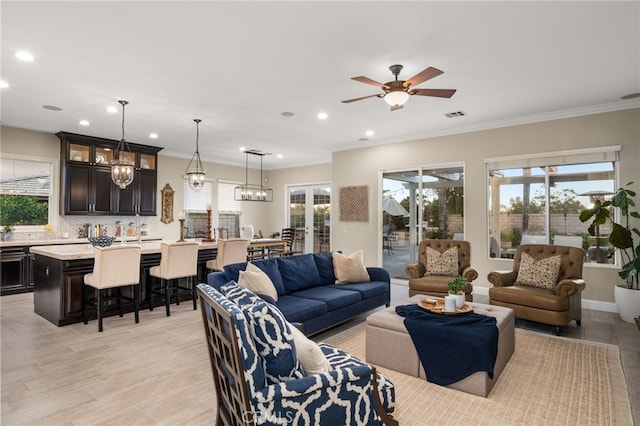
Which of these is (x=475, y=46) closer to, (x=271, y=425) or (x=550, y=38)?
(x=550, y=38)

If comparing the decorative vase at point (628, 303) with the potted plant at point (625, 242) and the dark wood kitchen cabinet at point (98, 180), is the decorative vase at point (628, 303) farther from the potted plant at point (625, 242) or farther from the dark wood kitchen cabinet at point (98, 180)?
the dark wood kitchen cabinet at point (98, 180)

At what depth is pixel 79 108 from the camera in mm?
5094

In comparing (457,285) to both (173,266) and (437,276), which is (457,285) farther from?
(173,266)

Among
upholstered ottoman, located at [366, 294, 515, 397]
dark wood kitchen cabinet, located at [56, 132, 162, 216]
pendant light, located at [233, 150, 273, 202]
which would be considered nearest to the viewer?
upholstered ottoman, located at [366, 294, 515, 397]

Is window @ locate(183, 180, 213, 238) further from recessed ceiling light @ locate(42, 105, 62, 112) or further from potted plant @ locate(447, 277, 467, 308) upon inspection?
potted plant @ locate(447, 277, 467, 308)

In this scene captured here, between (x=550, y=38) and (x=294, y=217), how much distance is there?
801 cm

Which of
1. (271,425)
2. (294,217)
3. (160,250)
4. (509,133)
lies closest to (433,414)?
(271,425)

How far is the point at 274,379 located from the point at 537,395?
2.19 meters

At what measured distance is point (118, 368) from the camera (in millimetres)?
3053

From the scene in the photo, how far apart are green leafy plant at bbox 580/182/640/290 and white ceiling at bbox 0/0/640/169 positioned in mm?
1382

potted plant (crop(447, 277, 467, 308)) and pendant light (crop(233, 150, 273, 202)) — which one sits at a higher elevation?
pendant light (crop(233, 150, 273, 202))

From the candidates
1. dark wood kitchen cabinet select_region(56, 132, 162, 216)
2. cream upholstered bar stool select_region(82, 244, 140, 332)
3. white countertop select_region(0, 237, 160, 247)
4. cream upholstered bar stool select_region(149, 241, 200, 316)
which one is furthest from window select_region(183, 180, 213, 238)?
cream upholstered bar stool select_region(82, 244, 140, 332)

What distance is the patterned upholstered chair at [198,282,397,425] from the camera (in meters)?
1.50

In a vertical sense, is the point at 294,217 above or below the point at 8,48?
below
